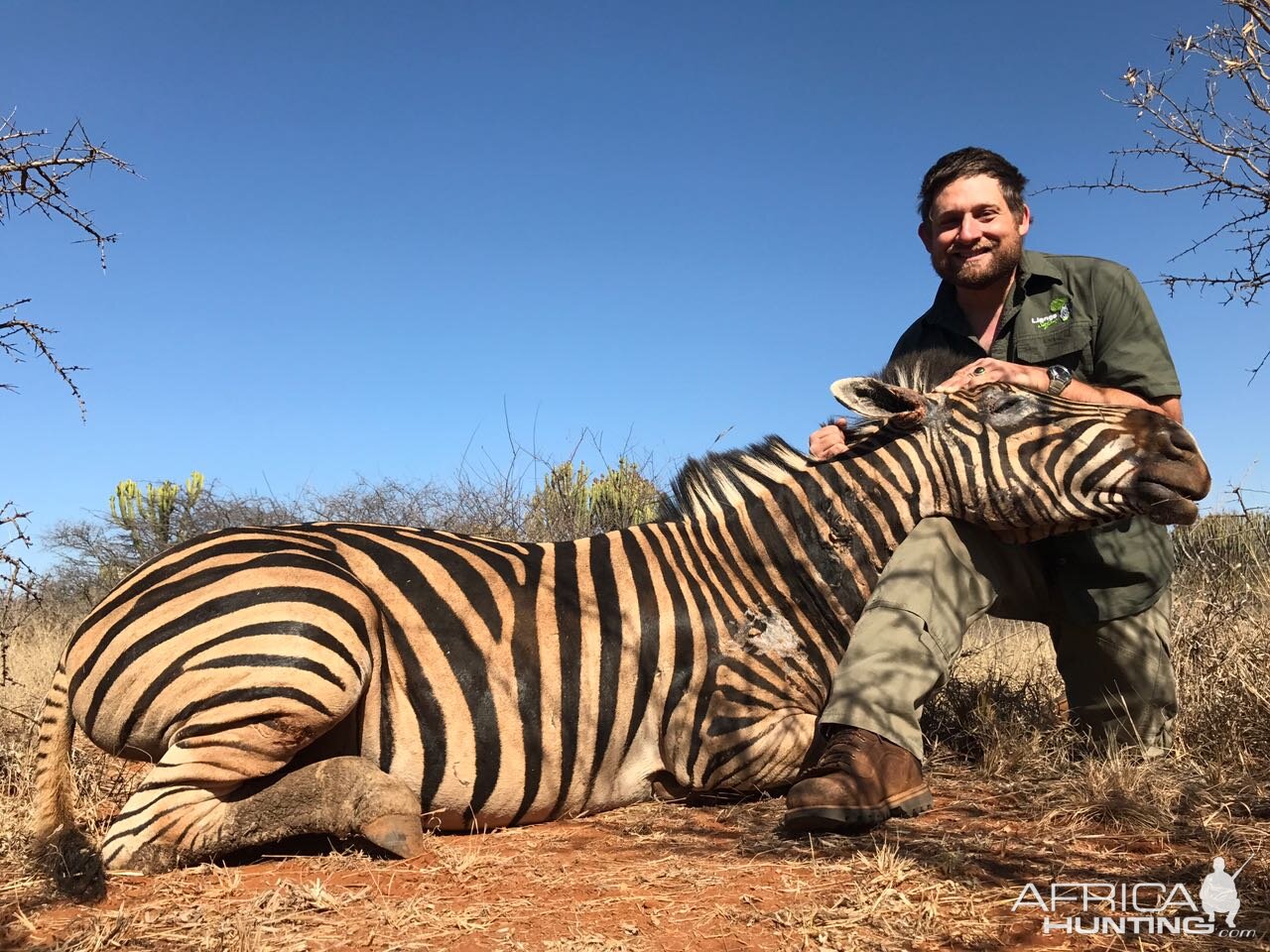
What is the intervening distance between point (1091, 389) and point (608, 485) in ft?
25.3

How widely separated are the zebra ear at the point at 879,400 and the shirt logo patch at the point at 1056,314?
0.83 m

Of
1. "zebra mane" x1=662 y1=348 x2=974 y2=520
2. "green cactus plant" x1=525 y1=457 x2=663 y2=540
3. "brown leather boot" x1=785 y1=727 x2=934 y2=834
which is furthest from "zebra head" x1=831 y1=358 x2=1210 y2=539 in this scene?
"green cactus plant" x1=525 y1=457 x2=663 y2=540

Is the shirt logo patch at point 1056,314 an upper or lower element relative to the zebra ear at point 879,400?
upper

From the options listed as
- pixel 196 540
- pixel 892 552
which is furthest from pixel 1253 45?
pixel 196 540

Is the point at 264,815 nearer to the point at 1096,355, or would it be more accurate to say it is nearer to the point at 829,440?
the point at 829,440

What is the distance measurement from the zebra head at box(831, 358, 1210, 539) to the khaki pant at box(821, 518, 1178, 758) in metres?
0.20

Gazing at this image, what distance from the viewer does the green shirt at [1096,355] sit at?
4.04m

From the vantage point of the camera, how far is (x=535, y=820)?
12.0 feet

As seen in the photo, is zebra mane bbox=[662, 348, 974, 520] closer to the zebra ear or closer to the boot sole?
the zebra ear

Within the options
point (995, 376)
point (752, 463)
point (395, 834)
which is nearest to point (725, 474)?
point (752, 463)

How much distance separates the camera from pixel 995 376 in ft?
13.5

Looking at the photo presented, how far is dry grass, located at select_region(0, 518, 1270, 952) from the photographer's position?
232 centimetres

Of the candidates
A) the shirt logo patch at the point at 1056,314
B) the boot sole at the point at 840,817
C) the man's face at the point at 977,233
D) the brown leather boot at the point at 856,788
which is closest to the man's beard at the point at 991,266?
the man's face at the point at 977,233

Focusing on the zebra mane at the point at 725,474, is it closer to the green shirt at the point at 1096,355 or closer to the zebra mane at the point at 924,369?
the zebra mane at the point at 924,369
